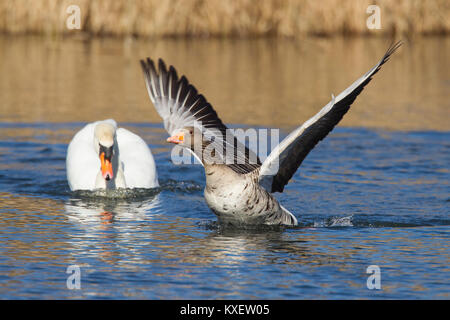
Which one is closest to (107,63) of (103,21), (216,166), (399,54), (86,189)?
(103,21)

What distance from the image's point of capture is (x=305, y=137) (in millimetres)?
8570

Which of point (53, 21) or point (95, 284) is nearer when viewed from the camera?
point (95, 284)

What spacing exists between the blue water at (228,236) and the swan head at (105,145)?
0.45 m

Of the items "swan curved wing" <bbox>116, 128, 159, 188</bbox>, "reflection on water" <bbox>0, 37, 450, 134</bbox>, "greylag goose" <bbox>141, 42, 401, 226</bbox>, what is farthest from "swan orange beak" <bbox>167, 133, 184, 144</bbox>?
"reflection on water" <bbox>0, 37, 450, 134</bbox>

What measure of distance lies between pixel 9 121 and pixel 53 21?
32.1ft

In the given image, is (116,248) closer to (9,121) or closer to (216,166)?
(216,166)

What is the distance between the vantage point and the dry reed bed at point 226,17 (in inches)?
964

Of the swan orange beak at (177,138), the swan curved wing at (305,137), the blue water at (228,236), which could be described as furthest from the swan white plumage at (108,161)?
the swan curved wing at (305,137)

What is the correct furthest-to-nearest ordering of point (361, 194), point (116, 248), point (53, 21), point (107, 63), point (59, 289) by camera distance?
point (53, 21)
point (107, 63)
point (361, 194)
point (116, 248)
point (59, 289)

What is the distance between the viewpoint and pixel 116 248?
8.23m

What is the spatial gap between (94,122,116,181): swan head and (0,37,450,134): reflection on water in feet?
16.5

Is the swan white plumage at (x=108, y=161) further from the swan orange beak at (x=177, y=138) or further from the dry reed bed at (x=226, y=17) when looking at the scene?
the dry reed bed at (x=226, y=17)

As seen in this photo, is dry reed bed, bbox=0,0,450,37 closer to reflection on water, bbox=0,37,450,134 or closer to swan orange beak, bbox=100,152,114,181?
reflection on water, bbox=0,37,450,134

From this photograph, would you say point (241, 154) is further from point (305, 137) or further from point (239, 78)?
point (239, 78)
